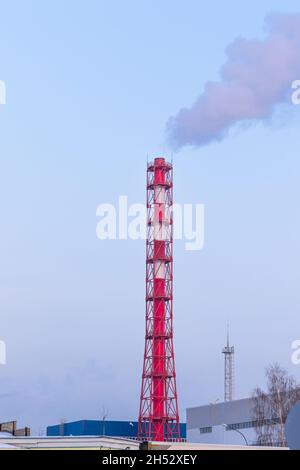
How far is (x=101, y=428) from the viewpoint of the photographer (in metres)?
114

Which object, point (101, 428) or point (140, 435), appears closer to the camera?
point (140, 435)

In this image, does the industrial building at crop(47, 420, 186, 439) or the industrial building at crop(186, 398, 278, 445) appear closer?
the industrial building at crop(186, 398, 278, 445)

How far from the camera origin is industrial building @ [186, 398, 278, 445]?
90750mm

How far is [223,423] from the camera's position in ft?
315

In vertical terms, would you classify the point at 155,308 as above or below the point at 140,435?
above

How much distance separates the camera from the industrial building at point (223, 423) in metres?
90.8

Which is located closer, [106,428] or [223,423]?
[223,423]

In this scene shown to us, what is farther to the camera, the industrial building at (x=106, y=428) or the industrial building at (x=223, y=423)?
the industrial building at (x=106, y=428)
